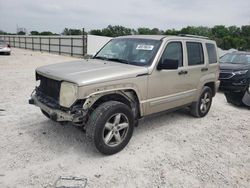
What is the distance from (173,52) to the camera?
482 centimetres

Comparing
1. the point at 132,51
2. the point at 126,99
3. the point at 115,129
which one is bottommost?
the point at 115,129

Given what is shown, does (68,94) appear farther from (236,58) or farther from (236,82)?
(236,58)

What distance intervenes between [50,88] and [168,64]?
6.67ft

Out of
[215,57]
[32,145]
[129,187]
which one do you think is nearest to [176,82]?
[215,57]

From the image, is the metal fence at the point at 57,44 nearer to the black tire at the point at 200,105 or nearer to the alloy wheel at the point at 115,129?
the black tire at the point at 200,105

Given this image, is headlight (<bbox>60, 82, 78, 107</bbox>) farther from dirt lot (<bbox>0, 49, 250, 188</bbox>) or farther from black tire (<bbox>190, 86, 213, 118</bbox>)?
black tire (<bbox>190, 86, 213, 118</bbox>)

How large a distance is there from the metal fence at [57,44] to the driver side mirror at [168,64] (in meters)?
22.5

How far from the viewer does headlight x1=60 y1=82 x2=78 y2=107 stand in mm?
3486

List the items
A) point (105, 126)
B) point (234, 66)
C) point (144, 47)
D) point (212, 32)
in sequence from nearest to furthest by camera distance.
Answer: point (105, 126), point (144, 47), point (234, 66), point (212, 32)

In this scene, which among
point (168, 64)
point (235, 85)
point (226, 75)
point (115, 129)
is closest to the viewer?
point (115, 129)

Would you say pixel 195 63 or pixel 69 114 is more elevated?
pixel 195 63

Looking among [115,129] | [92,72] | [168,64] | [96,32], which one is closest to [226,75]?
[168,64]

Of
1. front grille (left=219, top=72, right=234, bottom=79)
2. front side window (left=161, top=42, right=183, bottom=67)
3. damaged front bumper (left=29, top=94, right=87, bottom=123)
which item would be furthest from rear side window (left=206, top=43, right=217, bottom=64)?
damaged front bumper (left=29, top=94, right=87, bottom=123)

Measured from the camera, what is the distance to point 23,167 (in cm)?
341
